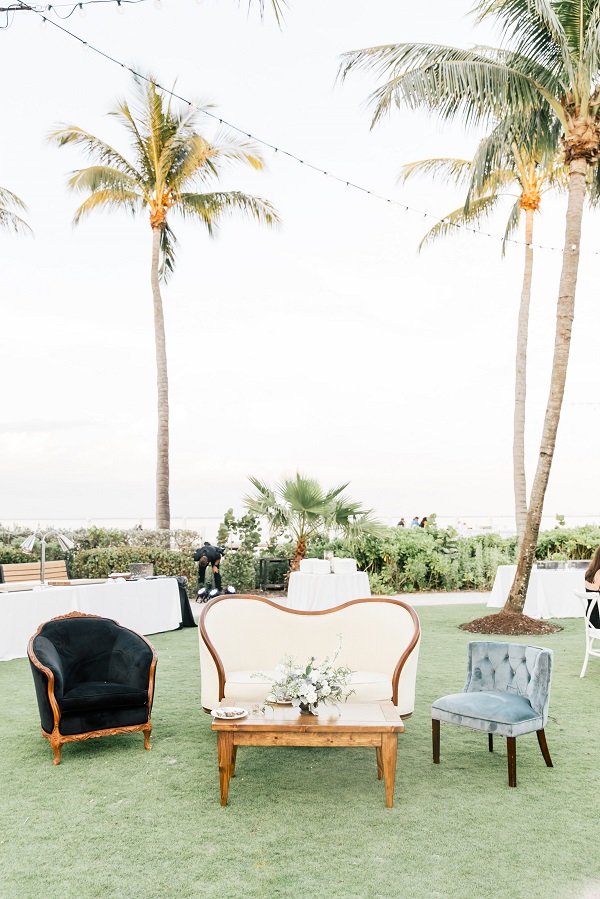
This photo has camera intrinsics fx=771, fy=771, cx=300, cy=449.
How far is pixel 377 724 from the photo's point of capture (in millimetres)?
3785

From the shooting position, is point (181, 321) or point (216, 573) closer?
point (216, 573)

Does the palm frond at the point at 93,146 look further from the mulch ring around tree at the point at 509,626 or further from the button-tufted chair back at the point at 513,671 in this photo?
the button-tufted chair back at the point at 513,671

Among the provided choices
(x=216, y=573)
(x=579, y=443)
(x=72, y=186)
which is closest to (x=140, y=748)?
(x=216, y=573)

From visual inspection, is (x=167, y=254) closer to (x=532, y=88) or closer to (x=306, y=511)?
(x=306, y=511)

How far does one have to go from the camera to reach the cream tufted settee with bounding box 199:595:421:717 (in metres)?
4.87

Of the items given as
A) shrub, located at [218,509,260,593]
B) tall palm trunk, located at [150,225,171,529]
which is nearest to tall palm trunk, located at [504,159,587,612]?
shrub, located at [218,509,260,593]

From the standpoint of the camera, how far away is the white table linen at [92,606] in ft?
24.5

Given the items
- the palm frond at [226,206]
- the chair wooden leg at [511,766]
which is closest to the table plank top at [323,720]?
the chair wooden leg at [511,766]

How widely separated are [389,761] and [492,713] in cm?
73

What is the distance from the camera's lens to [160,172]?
600 inches

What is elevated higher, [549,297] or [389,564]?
[549,297]

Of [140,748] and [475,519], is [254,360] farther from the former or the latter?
[140,748]

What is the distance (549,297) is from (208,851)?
17.1m

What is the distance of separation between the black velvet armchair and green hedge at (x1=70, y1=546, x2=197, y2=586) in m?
5.96
